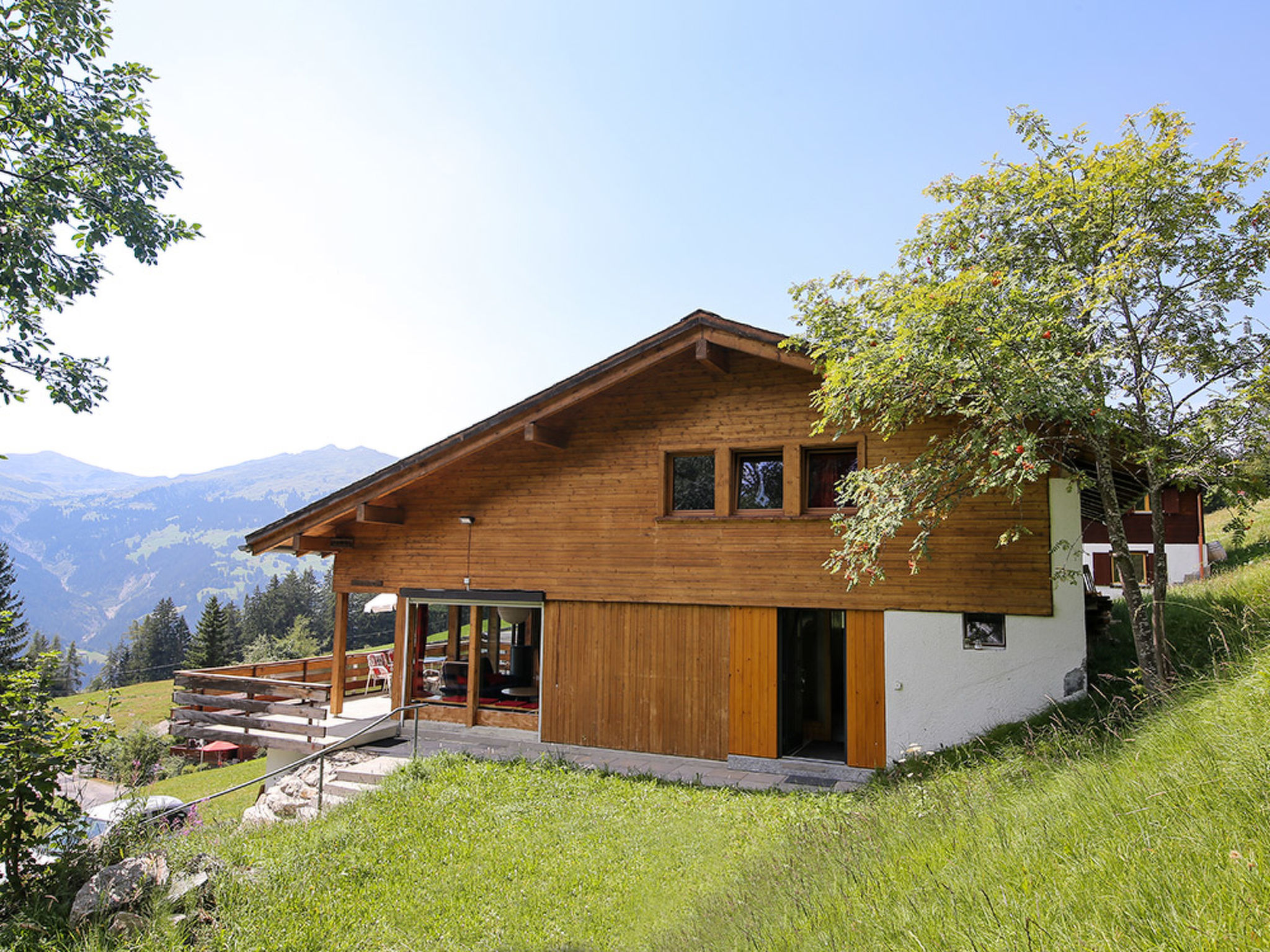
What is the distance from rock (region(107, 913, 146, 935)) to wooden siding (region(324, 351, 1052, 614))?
7.16 meters

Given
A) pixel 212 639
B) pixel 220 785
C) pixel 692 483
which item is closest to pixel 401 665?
pixel 692 483

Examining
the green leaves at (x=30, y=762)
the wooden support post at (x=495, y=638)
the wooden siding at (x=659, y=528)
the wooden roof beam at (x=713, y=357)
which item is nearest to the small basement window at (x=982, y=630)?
the wooden siding at (x=659, y=528)

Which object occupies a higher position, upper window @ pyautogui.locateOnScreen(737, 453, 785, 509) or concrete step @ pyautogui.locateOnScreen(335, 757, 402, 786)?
upper window @ pyautogui.locateOnScreen(737, 453, 785, 509)

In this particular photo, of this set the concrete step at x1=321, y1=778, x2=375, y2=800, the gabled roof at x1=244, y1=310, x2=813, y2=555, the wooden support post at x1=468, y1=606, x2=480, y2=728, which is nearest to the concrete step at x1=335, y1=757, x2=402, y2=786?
the concrete step at x1=321, y1=778, x2=375, y2=800

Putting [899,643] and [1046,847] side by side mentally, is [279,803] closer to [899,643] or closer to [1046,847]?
[899,643]

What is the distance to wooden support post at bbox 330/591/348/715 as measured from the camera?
13.5 meters

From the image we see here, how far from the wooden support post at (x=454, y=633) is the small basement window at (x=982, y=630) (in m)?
8.46

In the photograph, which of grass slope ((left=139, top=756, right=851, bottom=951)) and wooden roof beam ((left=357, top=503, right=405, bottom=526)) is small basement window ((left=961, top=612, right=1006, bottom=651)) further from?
wooden roof beam ((left=357, top=503, right=405, bottom=526))

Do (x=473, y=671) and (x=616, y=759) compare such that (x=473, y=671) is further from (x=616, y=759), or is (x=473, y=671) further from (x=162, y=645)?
(x=162, y=645)

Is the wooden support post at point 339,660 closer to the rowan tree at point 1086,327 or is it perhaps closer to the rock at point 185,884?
the rock at point 185,884

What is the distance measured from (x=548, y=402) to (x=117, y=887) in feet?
25.2

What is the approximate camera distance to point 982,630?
9.52m

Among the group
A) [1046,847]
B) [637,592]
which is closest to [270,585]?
[637,592]

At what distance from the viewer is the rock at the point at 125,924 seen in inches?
201
